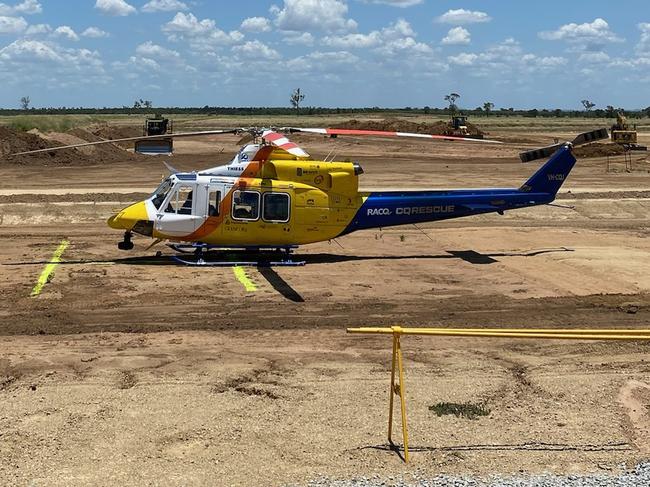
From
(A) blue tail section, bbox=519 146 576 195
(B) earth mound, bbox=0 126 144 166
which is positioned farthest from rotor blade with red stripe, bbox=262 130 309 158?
(B) earth mound, bbox=0 126 144 166

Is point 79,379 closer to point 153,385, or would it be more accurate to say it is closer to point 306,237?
point 153,385

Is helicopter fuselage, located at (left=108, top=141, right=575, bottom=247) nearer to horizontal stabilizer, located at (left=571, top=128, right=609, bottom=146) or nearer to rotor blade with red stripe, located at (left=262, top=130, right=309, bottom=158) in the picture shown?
rotor blade with red stripe, located at (left=262, top=130, right=309, bottom=158)

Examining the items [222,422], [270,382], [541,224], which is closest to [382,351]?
[270,382]

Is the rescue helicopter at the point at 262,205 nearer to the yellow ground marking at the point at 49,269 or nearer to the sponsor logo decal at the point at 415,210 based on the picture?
the sponsor logo decal at the point at 415,210

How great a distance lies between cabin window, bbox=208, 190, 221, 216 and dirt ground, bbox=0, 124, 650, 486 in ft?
4.42

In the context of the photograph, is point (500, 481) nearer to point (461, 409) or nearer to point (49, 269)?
point (461, 409)

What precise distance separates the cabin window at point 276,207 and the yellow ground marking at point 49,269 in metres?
4.97

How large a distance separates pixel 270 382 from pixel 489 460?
3189 millimetres

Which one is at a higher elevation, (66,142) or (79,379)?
(66,142)

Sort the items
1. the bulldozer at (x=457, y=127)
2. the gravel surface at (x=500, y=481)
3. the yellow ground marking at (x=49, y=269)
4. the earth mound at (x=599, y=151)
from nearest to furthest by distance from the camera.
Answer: the gravel surface at (x=500, y=481)
the yellow ground marking at (x=49, y=269)
the earth mound at (x=599, y=151)
the bulldozer at (x=457, y=127)

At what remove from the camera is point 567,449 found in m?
7.27

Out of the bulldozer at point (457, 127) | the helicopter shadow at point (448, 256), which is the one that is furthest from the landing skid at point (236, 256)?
the bulldozer at point (457, 127)

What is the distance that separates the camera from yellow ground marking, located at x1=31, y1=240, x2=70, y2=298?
45.0 feet

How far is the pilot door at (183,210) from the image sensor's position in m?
15.8
